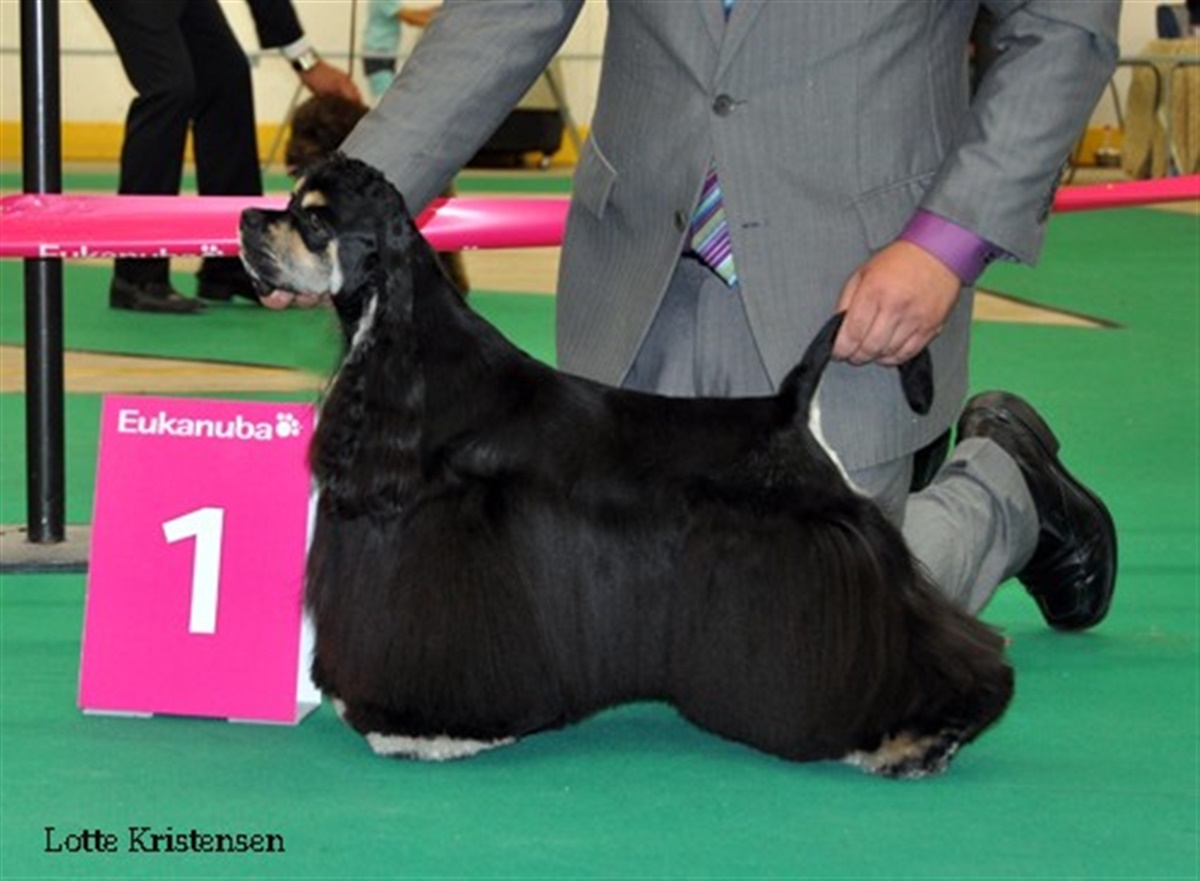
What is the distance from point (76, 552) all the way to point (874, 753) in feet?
5.22

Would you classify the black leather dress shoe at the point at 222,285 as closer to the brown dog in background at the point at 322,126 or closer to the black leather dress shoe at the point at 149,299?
the black leather dress shoe at the point at 149,299

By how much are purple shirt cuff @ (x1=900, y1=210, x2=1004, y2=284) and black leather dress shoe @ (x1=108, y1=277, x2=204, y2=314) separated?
187 inches

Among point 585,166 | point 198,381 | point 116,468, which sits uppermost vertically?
point 585,166

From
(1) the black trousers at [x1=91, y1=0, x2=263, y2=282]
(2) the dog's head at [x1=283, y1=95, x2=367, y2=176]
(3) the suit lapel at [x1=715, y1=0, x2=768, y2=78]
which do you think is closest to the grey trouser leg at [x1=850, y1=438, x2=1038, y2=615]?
(3) the suit lapel at [x1=715, y1=0, x2=768, y2=78]

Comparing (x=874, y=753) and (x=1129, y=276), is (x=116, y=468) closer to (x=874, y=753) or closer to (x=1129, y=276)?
(x=874, y=753)

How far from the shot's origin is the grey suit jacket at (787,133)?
2502 mm

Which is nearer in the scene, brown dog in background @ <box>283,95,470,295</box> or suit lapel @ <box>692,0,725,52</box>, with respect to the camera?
suit lapel @ <box>692,0,725,52</box>

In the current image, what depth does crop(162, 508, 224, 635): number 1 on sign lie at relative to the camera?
2855 millimetres

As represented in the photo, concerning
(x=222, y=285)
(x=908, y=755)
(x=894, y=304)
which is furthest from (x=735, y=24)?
(x=222, y=285)

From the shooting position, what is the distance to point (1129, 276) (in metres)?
8.42

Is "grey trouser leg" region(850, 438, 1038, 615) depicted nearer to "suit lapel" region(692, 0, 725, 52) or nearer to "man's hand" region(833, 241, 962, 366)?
"man's hand" region(833, 241, 962, 366)

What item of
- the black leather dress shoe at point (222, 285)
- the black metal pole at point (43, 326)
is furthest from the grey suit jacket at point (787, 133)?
the black leather dress shoe at point (222, 285)

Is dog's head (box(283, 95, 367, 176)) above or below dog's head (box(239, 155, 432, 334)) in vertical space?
below

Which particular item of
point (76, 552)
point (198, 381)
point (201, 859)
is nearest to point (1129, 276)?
point (198, 381)
